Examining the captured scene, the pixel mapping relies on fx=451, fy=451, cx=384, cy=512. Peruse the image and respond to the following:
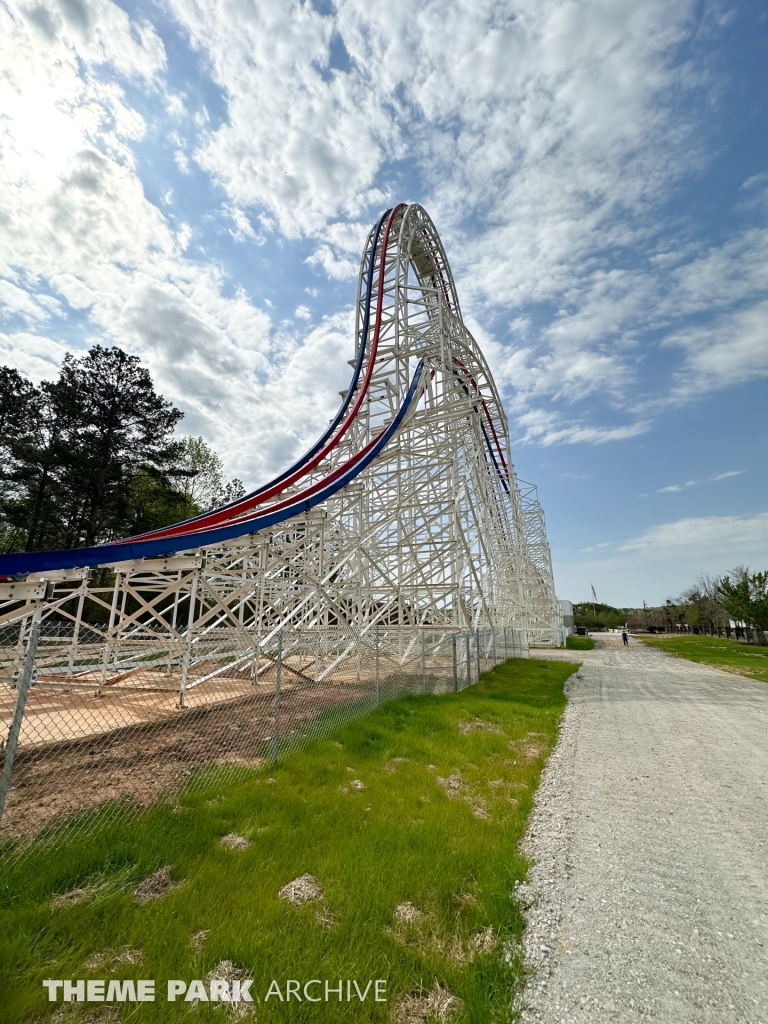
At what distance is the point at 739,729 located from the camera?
8.48 metres

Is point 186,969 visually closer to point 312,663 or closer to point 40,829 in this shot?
point 40,829

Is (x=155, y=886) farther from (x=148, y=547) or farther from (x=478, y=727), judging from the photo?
(x=478, y=727)

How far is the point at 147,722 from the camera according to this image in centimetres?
632

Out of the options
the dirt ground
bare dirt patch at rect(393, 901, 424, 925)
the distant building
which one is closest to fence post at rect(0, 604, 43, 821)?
the dirt ground

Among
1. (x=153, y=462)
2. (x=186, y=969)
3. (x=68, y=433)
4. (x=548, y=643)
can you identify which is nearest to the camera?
(x=186, y=969)

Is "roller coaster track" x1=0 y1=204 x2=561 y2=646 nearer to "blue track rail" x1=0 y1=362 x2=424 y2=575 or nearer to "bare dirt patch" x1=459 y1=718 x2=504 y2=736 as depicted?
"blue track rail" x1=0 y1=362 x2=424 y2=575

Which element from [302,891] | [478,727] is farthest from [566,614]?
[302,891]

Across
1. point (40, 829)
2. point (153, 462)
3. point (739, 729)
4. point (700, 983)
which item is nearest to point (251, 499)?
point (40, 829)

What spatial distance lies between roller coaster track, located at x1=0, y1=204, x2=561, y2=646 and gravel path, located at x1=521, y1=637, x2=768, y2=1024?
5609mm

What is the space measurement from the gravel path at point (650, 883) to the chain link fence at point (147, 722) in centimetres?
322

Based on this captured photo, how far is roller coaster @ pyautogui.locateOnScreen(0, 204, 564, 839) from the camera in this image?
766cm

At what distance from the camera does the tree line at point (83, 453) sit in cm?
2439

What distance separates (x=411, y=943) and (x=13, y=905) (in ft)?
7.90

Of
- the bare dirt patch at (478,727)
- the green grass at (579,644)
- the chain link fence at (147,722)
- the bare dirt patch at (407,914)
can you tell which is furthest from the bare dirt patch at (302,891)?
the green grass at (579,644)
